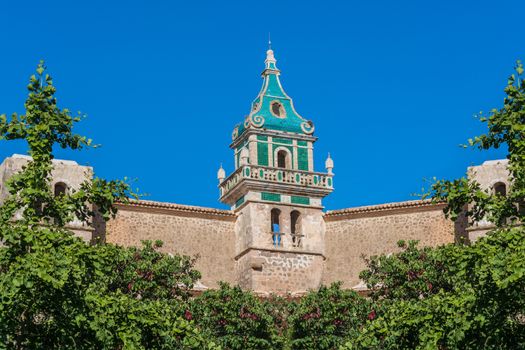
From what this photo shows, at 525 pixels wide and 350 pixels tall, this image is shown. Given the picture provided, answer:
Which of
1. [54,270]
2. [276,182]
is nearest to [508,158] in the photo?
[54,270]

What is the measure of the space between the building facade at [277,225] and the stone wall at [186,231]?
0.04 meters

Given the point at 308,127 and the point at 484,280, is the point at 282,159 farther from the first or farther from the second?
the point at 484,280

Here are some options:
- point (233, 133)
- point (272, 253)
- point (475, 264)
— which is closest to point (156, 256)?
point (272, 253)

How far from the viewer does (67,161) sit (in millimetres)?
33562

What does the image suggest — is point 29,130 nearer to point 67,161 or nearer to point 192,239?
point 67,161

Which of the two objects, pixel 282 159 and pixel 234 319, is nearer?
pixel 234 319

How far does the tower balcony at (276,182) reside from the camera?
36.5 meters

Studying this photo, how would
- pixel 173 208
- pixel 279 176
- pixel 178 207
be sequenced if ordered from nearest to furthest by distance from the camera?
1. pixel 173 208
2. pixel 178 207
3. pixel 279 176

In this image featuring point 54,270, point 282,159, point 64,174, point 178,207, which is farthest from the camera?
point 282,159

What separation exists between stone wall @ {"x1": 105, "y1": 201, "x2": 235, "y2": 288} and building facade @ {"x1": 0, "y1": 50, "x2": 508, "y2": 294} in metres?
0.04

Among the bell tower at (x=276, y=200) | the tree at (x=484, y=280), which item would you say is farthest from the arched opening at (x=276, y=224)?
the tree at (x=484, y=280)

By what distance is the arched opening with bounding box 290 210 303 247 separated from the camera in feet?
121

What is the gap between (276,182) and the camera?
120 ft

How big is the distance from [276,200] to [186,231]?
3529mm
